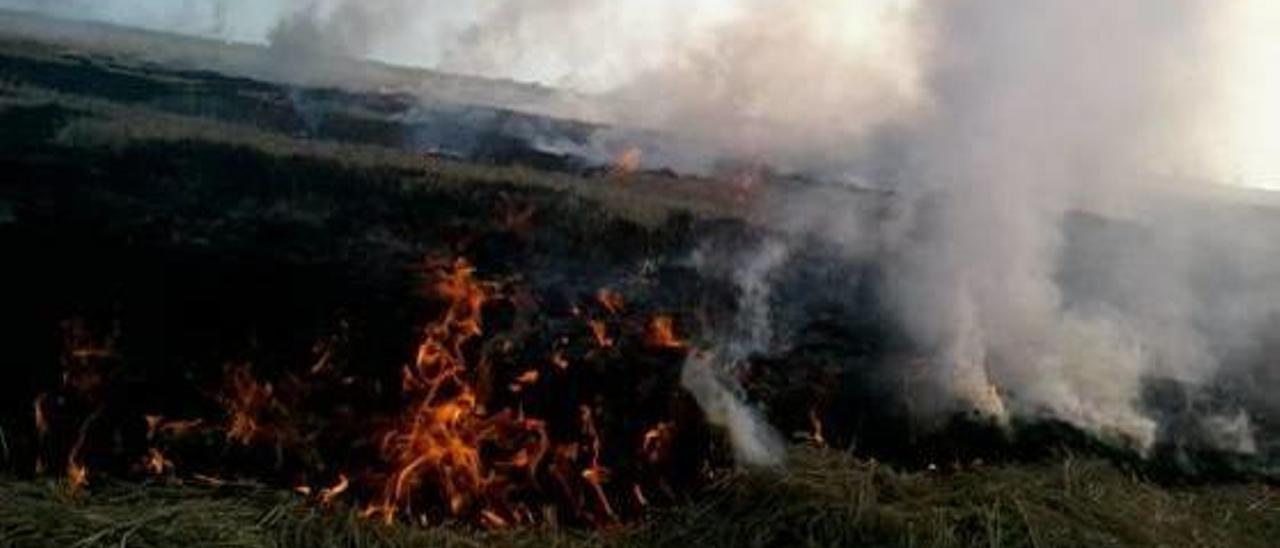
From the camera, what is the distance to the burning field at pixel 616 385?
6266 millimetres

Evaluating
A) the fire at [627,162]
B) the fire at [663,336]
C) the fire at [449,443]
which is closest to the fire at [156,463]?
the fire at [449,443]

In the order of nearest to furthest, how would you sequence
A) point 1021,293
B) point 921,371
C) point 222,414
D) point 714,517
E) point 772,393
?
point 714,517
point 222,414
point 772,393
point 921,371
point 1021,293

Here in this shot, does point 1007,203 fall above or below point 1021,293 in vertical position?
above

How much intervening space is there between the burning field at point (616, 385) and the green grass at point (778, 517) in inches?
0.8

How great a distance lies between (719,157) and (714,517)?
4163cm

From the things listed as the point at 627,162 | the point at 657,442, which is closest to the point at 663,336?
the point at 657,442

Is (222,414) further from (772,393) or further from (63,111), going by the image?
(63,111)

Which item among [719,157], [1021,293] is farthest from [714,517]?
[719,157]

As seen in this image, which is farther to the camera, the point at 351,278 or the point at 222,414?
the point at 351,278

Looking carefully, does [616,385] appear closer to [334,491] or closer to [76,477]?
[334,491]

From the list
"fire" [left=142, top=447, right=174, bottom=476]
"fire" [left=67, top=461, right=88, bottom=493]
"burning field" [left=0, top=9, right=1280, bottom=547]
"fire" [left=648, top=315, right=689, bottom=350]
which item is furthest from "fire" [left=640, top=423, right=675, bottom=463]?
"fire" [left=67, top=461, right=88, bottom=493]

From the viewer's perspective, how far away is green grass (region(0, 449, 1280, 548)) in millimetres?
5344

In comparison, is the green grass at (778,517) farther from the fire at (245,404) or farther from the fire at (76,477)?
the fire at (245,404)

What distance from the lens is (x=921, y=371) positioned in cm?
936
